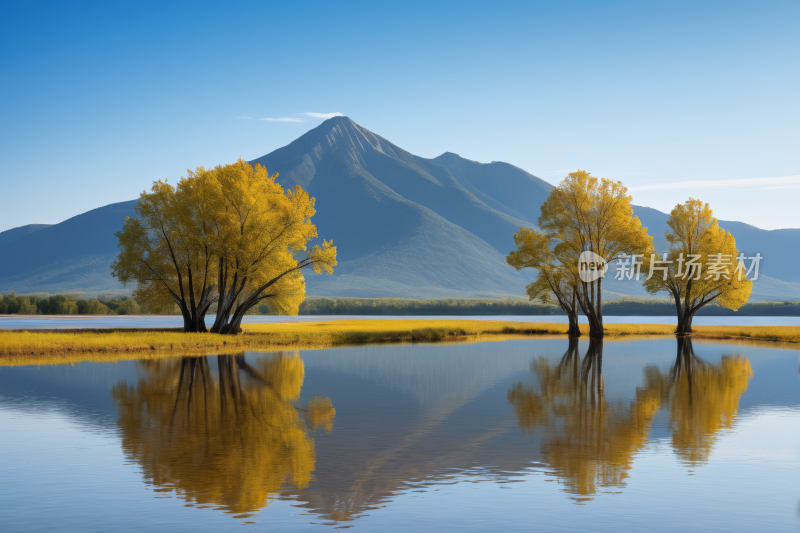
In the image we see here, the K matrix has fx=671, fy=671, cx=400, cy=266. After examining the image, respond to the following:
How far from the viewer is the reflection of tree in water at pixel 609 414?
1352cm

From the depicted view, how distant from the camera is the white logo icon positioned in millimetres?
58844

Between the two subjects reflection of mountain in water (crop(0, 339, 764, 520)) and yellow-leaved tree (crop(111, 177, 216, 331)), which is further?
yellow-leaved tree (crop(111, 177, 216, 331))

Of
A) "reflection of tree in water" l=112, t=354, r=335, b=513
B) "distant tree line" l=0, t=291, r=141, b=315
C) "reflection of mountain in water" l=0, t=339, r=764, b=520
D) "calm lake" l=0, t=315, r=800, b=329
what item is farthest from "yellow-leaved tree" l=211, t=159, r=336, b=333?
"distant tree line" l=0, t=291, r=141, b=315

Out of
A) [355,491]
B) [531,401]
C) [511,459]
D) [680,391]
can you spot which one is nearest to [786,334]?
[680,391]

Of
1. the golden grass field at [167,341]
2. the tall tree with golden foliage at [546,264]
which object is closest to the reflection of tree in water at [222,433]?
the golden grass field at [167,341]

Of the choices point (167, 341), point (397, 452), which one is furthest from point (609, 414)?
point (167, 341)

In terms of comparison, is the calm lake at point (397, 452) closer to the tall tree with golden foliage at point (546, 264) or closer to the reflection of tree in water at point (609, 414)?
the reflection of tree in water at point (609, 414)

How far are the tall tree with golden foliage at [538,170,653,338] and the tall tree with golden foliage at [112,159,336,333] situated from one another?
21.6m

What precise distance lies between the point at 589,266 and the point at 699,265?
46.3 feet

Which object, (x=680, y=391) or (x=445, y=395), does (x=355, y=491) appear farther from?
(x=680, y=391)

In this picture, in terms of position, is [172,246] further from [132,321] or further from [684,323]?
[684,323]

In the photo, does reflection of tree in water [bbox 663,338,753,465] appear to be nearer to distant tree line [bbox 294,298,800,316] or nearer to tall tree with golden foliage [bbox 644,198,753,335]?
tall tree with golden foliage [bbox 644,198,753,335]

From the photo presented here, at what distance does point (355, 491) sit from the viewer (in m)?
11.2

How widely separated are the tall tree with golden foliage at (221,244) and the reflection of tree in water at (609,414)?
74.4ft
